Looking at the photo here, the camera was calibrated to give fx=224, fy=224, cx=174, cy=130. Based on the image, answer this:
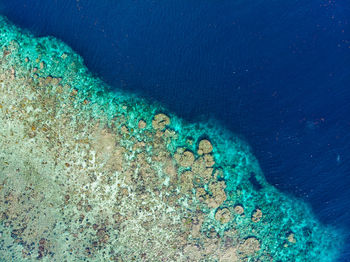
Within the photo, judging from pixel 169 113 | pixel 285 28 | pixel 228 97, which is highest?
pixel 285 28

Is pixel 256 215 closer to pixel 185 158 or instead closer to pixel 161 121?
pixel 185 158

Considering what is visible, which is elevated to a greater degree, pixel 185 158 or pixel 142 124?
pixel 142 124

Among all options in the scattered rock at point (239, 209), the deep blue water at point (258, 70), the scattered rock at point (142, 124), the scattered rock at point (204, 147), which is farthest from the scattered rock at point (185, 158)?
the scattered rock at point (239, 209)

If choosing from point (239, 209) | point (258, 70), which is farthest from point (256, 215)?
point (258, 70)

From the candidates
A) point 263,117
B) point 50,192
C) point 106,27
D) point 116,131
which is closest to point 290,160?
point 263,117

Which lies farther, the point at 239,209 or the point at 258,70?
the point at 239,209

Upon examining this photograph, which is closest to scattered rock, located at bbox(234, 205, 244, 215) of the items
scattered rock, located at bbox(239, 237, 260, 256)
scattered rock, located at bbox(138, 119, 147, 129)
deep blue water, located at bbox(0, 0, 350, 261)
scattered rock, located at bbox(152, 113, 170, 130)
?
scattered rock, located at bbox(239, 237, 260, 256)

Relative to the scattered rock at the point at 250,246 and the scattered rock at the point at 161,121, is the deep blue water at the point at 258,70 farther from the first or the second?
the scattered rock at the point at 250,246

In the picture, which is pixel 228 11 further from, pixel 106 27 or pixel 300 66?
pixel 106 27

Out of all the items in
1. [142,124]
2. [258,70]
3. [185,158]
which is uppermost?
[258,70]
